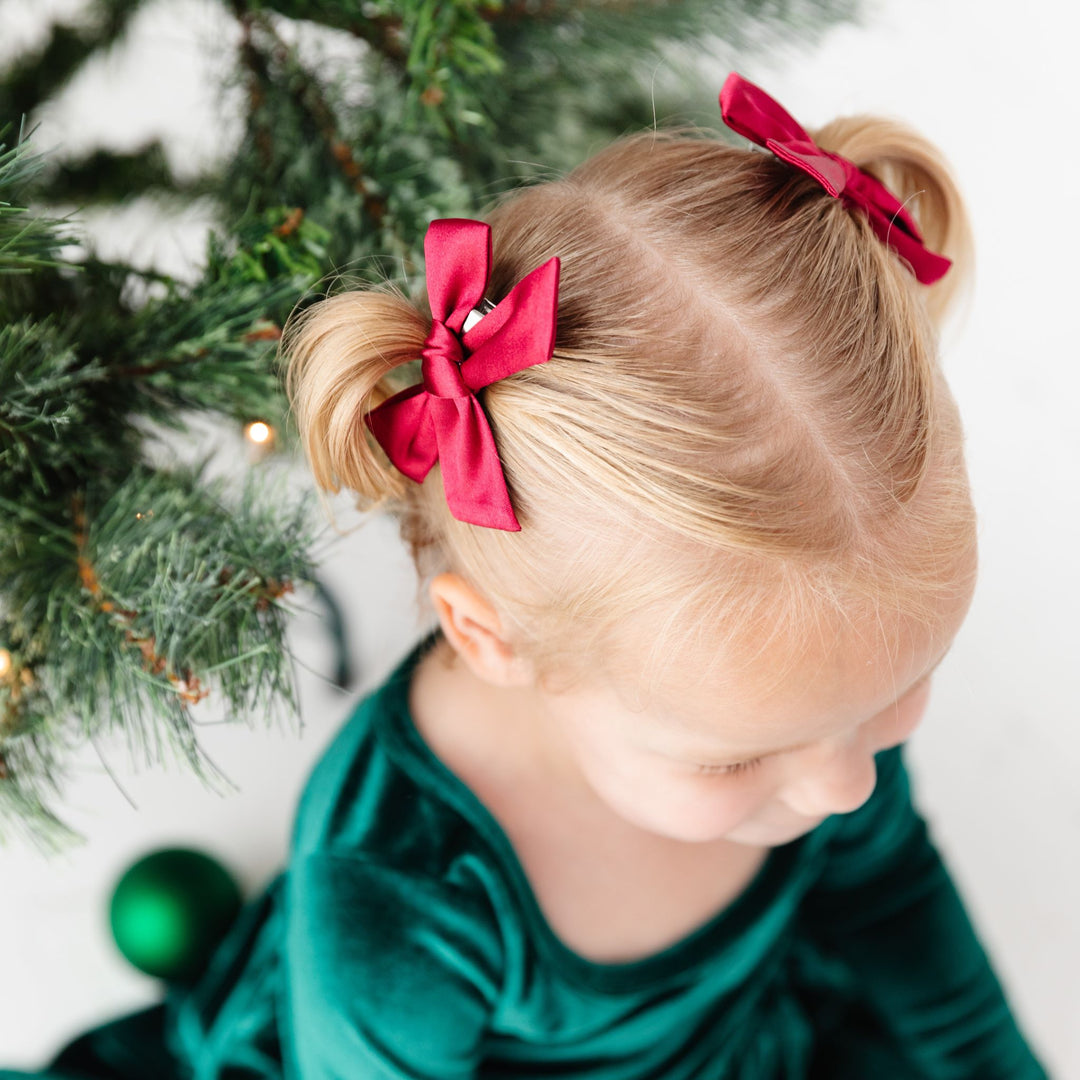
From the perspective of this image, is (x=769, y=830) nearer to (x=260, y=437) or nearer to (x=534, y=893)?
(x=534, y=893)

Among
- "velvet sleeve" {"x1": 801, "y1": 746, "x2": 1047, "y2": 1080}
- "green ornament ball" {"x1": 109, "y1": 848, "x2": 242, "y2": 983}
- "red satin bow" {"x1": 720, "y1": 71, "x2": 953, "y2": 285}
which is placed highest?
"red satin bow" {"x1": 720, "y1": 71, "x2": 953, "y2": 285}

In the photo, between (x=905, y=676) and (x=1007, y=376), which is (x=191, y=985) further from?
(x=1007, y=376)

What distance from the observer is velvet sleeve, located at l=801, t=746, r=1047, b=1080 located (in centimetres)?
77

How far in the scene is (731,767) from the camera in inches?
20.1

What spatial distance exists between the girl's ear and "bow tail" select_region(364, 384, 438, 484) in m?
0.06

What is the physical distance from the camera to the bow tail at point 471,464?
17.6 inches

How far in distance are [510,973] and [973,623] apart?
643mm

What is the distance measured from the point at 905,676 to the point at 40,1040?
0.85 m

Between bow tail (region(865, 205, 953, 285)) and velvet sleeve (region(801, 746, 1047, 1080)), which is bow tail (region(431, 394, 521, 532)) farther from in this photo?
velvet sleeve (region(801, 746, 1047, 1080))

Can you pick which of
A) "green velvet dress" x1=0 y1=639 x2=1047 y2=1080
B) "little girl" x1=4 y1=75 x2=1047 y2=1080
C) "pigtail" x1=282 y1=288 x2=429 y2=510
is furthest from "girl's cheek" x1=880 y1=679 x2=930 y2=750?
"pigtail" x1=282 y1=288 x2=429 y2=510

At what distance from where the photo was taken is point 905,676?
49cm

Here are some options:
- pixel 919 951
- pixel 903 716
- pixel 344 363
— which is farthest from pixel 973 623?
pixel 344 363

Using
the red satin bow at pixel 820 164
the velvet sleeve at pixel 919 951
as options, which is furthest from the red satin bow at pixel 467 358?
the velvet sleeve at pixel 919 951

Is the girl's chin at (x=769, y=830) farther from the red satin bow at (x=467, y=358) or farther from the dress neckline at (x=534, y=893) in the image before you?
the red satin bow at (x=467, y=358)
